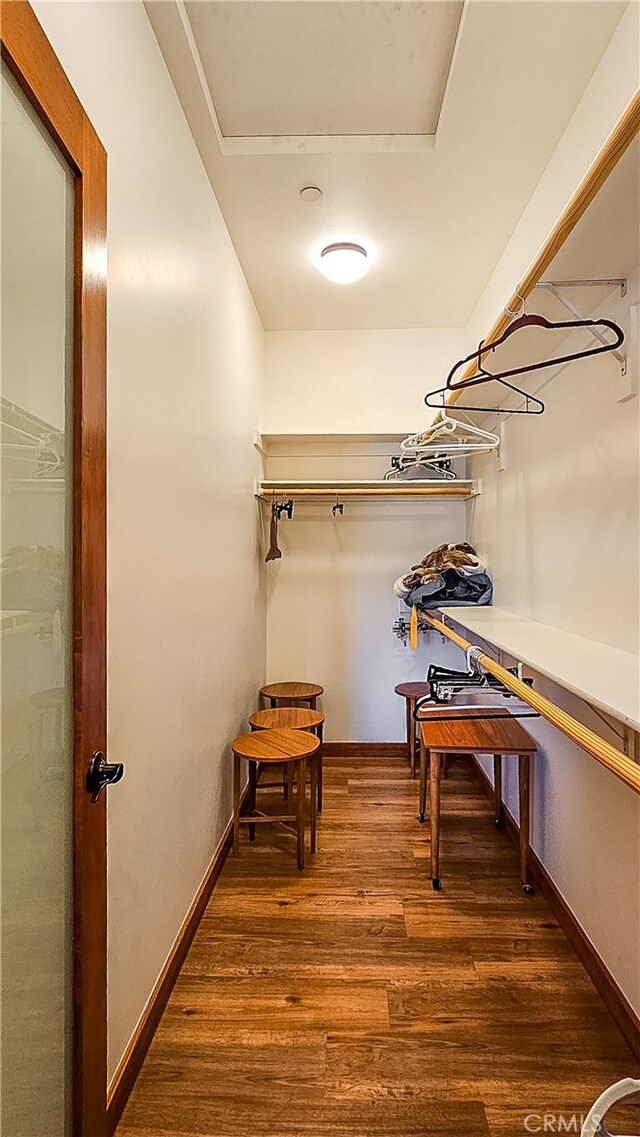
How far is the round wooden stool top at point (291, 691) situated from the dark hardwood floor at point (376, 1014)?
3.11 feet

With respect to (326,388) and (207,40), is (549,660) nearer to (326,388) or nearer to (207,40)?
(207,40)

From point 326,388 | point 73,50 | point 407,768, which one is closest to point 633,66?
point 73,50

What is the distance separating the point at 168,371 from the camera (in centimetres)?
177

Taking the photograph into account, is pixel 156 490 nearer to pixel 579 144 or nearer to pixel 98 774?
pixel 98 774

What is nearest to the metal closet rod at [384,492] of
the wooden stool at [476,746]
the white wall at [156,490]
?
the white wall at [156,490]

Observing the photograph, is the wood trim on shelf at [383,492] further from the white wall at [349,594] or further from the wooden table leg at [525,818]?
the wooden table leg at [525,818]

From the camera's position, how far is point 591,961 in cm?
184

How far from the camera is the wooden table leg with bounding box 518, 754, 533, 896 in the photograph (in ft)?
7.62

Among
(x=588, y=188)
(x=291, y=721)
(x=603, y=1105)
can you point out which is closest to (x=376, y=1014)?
(x=603, y=1105)

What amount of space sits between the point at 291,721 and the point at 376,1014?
1.37 metres

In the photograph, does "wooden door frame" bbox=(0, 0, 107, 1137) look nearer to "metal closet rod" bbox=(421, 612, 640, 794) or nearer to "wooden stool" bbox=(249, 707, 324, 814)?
"metal closet rod" bbox=(421, 612, 640, 794)

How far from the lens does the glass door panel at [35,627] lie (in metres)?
0.87

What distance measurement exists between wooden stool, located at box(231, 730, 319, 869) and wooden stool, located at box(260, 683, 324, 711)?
25.3 inches

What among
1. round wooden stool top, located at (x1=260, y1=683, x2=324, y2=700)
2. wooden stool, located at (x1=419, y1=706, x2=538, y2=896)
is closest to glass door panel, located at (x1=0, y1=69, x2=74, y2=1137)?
wooden stool, located at (x1=419, y1=706, x2=538, y2=896)
